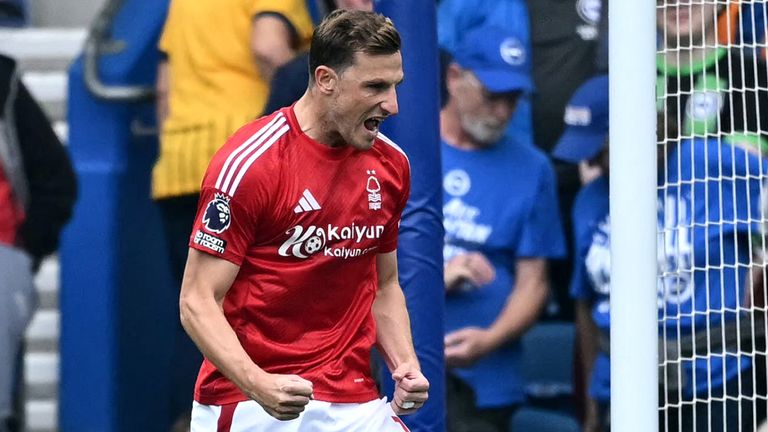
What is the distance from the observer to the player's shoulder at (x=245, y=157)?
14.5ft

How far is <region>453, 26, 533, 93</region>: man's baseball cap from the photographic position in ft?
23.5

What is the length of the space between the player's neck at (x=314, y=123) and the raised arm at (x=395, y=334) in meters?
Answer: 0.44

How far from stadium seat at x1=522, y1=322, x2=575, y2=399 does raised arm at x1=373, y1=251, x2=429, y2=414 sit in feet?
7.88

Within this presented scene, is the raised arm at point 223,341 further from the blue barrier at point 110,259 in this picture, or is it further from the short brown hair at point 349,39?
the blue barrier at point 110,259

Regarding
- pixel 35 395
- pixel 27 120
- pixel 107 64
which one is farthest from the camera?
pixel 35 395

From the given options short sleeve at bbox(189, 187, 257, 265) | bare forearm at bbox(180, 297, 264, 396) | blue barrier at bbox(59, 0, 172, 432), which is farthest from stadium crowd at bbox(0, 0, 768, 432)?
bare forearm at bbox(180, 297, 264, 396)

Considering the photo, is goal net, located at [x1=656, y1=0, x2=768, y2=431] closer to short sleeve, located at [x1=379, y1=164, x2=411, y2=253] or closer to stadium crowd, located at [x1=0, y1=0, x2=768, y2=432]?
stadium crowd, located at [x1=0, y1=0, x2=768, y2=432]

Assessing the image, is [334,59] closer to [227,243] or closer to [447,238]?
[227,243]

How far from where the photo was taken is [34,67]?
9047 millimetres

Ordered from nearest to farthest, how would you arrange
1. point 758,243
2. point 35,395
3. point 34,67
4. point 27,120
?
1. point 758,243
2. point 27,120
3. point 35,395
4. point 34,67

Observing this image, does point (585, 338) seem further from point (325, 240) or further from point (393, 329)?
point (325, 240)

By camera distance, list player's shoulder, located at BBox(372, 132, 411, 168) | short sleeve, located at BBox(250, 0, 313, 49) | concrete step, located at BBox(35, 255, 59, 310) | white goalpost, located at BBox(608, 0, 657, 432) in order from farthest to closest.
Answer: concrete step, located at BBox(35, 255, 59, 310) → short sleeve, located at BBox(250, 0, 313, 49) → white goalpost, located at BBox(608, 0, 657, 432) → player's shoulder, located at BBox(372, 132, 411, 168)

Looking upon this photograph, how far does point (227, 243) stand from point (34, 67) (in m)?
4.86

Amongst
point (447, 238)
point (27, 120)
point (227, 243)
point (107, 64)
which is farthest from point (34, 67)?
point (227, 243)
